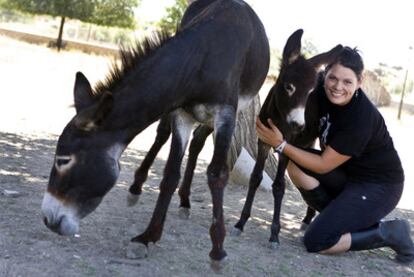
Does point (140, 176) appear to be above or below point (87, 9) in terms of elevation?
above

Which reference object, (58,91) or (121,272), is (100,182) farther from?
(58,91)

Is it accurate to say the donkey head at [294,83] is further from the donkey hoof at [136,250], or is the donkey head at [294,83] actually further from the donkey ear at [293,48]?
the donkey hoof at [136,250]

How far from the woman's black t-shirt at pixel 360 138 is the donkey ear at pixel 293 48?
39 centimetres

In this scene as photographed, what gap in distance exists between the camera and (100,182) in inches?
130

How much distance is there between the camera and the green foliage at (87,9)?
38.8m

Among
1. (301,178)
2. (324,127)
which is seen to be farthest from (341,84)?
(301,178)

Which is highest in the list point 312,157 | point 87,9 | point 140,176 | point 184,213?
point 312,157

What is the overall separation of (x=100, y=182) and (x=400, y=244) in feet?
8.64

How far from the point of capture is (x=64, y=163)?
3260 mm

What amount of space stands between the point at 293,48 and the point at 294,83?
382 mm

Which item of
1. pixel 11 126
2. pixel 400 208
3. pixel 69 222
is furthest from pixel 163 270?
pixel 11 126

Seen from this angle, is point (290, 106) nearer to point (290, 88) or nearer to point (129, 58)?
point (290, 88)

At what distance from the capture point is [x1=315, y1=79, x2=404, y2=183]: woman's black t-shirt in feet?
13.9

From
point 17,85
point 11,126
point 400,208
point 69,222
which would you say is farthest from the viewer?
point 17,85
